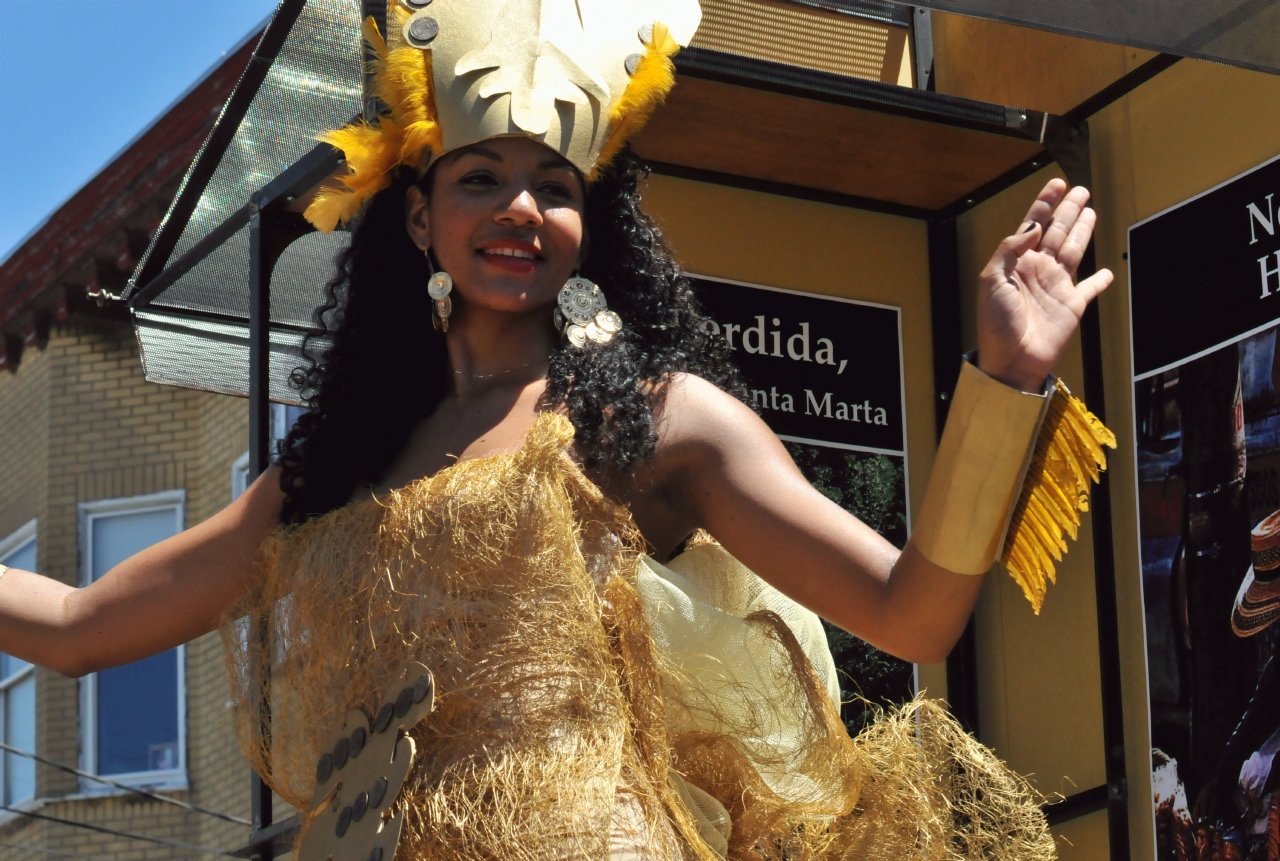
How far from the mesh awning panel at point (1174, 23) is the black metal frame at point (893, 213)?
83 cm

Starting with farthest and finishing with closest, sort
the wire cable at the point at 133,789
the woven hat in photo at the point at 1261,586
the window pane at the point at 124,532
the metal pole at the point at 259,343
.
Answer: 1. the window pane at the point at 124,532
2. the wire cable at the point at 133,789
3. the metal pole at the point at 259,343
4. the woven hat in photo at the point at 1261,586

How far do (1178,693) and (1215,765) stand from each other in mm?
171

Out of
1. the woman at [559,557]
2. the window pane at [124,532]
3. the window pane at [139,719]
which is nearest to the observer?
the woman at [559,557]

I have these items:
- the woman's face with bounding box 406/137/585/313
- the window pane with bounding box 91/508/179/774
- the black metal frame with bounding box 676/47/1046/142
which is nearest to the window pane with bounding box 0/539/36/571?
the window pane with bounding box 91/508/179/774

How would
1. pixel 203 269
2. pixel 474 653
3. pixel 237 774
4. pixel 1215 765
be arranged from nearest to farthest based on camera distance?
pixel 474 653
pixel 1215 765
pixel 203 269
pixel 237 774

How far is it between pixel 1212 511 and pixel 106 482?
34.6 ft

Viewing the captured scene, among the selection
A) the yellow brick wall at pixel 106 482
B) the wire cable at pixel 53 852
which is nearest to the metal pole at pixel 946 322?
the yellow brick wall at pixel 106 482

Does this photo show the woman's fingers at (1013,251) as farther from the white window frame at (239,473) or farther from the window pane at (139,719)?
the window pane at (139,719)

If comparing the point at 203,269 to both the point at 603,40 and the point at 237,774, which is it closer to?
the point at 603,40

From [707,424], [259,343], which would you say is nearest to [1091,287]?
[707,424]

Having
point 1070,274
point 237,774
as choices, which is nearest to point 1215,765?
point 1070,274

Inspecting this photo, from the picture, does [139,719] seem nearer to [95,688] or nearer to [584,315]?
[95,688]

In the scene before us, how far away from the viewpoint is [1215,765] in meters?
3.36

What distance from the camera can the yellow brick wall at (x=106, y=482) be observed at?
11797mm
